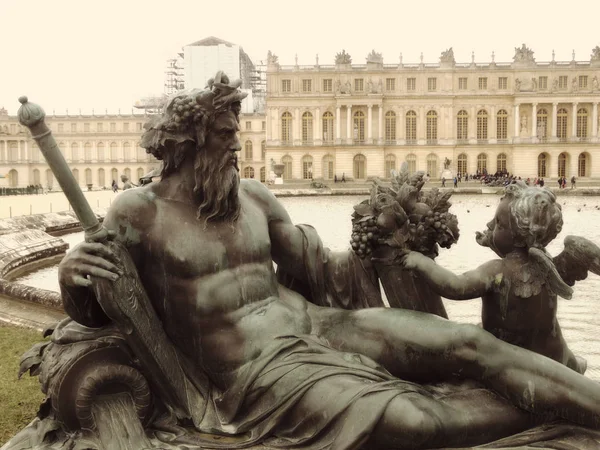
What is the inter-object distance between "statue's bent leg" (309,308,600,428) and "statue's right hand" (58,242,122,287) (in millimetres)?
702

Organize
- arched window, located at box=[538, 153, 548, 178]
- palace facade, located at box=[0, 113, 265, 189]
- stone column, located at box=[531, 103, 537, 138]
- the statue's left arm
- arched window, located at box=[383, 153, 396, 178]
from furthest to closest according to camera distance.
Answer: palace facade, located at box=[0, 113, 265, 189] < arched window, located at box=[383, 153, 396, 178] < arched window, located at box=[538, 153, 548, 178] < stone column, located at box=[531, 103, 537, 138] < the statue's left arm

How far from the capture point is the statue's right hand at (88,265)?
6.37 ft

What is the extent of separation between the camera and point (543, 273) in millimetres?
1991

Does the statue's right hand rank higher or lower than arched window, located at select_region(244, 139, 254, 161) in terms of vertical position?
lower

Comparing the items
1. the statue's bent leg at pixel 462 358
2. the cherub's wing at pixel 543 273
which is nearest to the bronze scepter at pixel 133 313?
the statue's bent leg at pixel 462 358

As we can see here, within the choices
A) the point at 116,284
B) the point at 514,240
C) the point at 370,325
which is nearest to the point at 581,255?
the point at 514,240

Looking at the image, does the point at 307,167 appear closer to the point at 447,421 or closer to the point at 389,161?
the point at 389,161

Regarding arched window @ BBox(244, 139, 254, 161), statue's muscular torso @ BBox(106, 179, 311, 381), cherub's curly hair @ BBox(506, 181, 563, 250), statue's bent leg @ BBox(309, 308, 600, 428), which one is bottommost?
statue's bent leg @ BBox(309, 308, 600, 428)

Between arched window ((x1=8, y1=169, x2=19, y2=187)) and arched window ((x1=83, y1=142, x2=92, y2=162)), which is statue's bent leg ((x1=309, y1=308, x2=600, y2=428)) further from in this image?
arched window ((x1=8, y1=169, x2=19, y2=187))

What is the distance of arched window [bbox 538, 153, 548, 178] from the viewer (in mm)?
52906

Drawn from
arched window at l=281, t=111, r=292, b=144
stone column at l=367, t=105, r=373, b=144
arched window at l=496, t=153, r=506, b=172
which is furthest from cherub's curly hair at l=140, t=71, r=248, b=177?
arched window at l=496, t=153, r=506, b=172

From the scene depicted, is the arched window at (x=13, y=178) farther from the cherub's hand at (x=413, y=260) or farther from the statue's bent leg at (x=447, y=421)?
the statue's bent leg at (x=447, y=421)

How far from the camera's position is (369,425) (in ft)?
5.91

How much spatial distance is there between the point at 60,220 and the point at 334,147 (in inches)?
1621
